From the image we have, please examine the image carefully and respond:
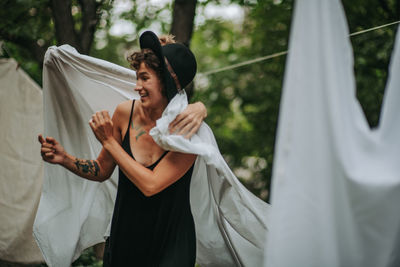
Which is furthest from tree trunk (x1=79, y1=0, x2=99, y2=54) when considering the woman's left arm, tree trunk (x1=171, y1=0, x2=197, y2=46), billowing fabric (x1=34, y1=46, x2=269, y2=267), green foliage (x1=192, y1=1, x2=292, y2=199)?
green foliage (x1=192, y1=1, x2=292, y2=199)

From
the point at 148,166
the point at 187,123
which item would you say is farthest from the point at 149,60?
the point at 148,166

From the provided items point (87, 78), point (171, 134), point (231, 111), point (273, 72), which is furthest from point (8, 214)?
point (231, 111)

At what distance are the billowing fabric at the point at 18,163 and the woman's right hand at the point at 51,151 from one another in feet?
5.51

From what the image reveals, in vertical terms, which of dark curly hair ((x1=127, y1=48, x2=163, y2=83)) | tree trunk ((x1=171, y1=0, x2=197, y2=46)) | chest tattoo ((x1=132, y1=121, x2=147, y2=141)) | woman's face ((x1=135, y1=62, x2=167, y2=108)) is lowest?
chest tattoo ((x1=132, y1=121, x2=147, y2=141))

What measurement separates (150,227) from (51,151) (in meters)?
0.73

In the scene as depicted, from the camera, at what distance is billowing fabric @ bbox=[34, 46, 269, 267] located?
2.63m

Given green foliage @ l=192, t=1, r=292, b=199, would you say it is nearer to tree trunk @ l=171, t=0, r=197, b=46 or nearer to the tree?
tree trunk @ l=171, t=0, r=197, b=46

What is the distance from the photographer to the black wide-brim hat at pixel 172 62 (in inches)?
85.4

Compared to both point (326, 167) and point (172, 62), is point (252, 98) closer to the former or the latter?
point (172, 62)

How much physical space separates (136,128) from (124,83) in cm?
60

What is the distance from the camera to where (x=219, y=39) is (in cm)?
827

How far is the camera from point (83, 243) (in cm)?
302

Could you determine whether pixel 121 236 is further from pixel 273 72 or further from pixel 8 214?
pixel 273 72

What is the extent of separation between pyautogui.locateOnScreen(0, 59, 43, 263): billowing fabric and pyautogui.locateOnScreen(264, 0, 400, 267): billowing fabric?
2.98 m
